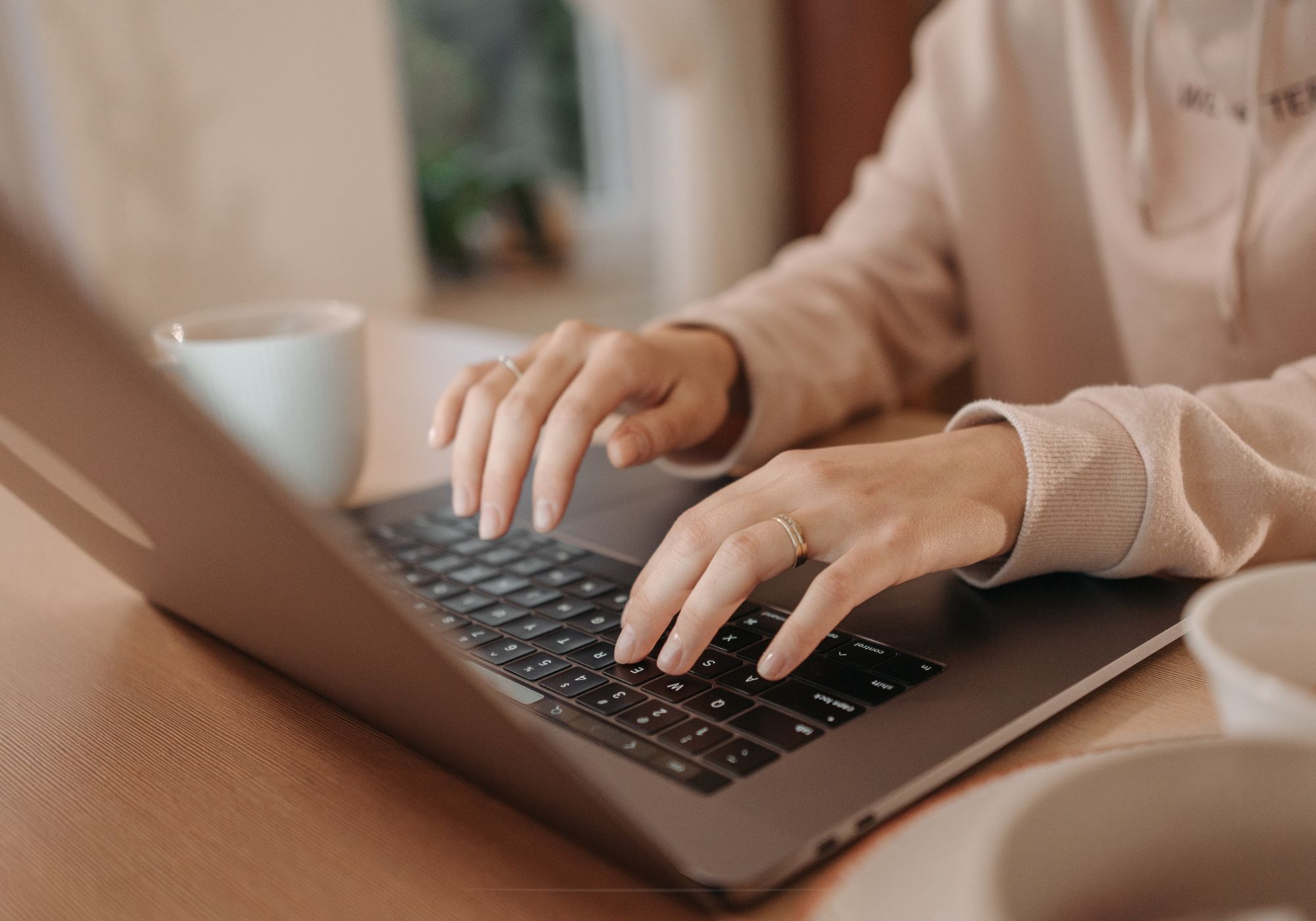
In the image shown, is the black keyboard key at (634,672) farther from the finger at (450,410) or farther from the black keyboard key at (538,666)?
the finger at (450,410)

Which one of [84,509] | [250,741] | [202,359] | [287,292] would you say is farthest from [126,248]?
[250,741]

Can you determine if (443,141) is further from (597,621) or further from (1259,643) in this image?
(1259,643)

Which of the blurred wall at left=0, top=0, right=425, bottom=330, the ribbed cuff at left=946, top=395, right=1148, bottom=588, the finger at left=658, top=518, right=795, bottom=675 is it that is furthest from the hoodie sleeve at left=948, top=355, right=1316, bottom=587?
the blurred wall at left=0, top=0, right=425, bottom=330

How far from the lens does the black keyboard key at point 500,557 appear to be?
588 mm

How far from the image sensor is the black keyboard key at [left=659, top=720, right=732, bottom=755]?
0.37 metres

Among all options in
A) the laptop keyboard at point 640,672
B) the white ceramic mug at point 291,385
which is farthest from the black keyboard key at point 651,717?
the white ceramic mug at point 291,385

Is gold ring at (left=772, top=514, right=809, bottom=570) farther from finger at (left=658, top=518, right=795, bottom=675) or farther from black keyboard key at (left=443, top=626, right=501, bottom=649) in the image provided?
black keyboard key at (left=443, top=626, right=501, bottom=649)

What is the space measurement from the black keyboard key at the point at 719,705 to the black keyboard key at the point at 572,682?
0.04 meters

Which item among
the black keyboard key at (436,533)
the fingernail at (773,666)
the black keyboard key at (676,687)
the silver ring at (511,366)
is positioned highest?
the silver ring at (511,366)

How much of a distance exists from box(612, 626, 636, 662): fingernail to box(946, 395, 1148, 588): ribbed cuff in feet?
0.55

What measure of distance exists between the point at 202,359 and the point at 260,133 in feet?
4.79

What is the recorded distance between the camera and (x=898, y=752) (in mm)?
364

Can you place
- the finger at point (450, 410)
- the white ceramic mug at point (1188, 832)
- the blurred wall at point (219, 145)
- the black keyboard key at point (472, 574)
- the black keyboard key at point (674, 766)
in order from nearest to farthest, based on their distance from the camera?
1. the white ceramic mug at point (1188, 832)
2. the black keyboard key at point (674, 766)
3. the black keyboard key at point (472, 574)
4. the finger at point (450, 410)
5. the blurred wall at point (219, 145)

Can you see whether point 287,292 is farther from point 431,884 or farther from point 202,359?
point 431,884
